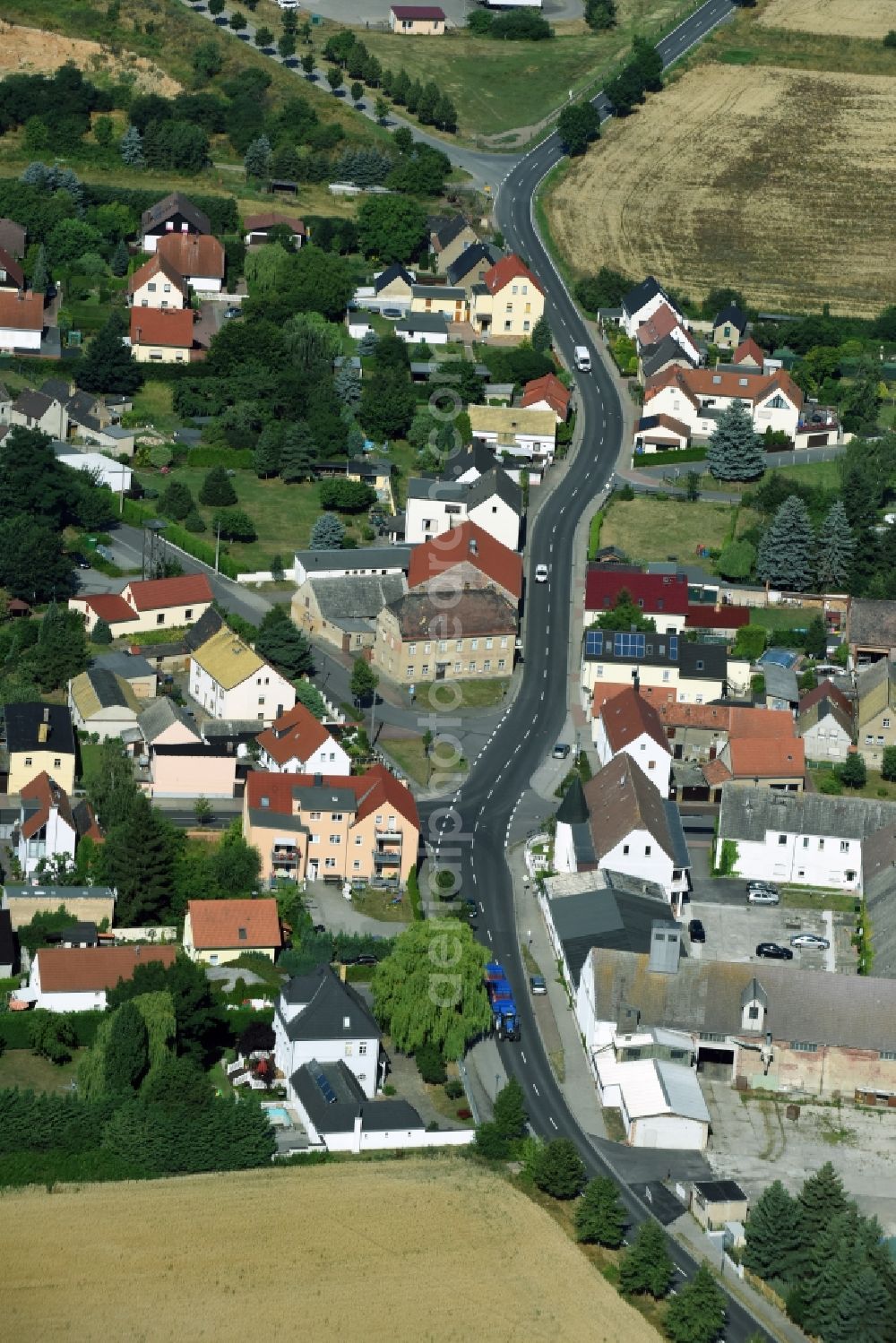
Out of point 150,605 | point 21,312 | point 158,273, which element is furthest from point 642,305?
point 150,605

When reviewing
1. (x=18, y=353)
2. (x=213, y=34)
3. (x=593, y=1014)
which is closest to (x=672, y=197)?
(x=213, y=34)

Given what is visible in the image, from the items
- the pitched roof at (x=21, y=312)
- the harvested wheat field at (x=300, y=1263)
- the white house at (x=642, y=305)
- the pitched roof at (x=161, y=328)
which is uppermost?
the pitched roof at (x=21, y=312)

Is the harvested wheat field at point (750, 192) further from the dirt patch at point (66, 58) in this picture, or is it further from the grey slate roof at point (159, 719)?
the grey slate roof at point (159, 719)

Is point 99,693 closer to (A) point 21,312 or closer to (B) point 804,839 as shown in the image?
(B) point 804,839

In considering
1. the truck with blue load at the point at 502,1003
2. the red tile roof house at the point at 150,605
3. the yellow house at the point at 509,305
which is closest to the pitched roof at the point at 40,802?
the red tile roof house at the point at 150,605

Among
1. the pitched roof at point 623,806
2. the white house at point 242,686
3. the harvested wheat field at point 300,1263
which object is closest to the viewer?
the harvested wheat field at point 300,1263

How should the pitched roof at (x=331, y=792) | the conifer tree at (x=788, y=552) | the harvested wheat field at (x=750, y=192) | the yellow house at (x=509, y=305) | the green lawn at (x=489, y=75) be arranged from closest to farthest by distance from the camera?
the pitched roof at (x=331, y=792)
the conifer tree at (x=788, y=552)
the yellow house at (x=509, y=305)
the harvested wheat field at (x=750, y=192)
the green lawn at (x=489, y=75)
